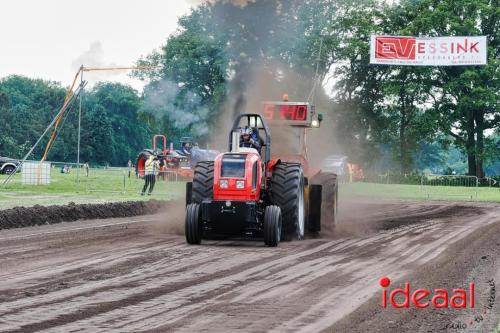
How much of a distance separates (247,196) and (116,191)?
18142mm

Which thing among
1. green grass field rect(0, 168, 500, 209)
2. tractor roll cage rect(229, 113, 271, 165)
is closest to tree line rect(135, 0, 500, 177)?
green grass field rect(0, 168, 500, 209)

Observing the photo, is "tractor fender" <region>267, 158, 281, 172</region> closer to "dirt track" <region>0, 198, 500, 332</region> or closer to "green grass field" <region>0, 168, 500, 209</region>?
"dirt track" <region>0, 198, 500, 332</region>

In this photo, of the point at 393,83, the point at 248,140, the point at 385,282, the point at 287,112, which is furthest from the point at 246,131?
the point at 393,83

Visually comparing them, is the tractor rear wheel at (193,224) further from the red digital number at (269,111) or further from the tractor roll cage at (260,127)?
the red digital number at (269,111)

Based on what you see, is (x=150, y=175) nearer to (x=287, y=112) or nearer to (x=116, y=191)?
(x=116, y=191)

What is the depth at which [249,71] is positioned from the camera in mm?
26156

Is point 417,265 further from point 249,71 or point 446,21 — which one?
point 446,21

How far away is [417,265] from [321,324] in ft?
16.6

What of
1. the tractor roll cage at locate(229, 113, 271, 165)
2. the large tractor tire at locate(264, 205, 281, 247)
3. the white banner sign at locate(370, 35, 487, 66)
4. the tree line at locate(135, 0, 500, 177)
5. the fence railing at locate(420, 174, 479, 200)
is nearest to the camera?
the large tractor tire at locate(264, 205, 281, 247)

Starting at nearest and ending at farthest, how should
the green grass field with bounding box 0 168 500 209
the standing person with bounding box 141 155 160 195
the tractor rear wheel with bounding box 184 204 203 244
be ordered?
the tractor rear wheel with bounding box 184 204 203 244 → the green grass field with bounding box 0 168 500 209 → the standing person with bounding box 141 155 160 195

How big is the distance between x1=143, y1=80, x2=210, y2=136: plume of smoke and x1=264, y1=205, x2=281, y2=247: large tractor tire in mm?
29249

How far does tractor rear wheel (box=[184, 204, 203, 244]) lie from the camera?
15.1 meters

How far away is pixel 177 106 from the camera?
184 ft

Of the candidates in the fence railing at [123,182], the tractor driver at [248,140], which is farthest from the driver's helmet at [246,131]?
the fence railing at [123,182]
